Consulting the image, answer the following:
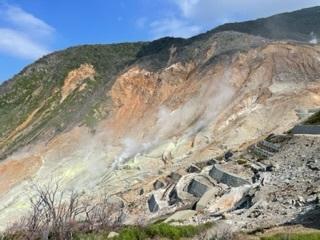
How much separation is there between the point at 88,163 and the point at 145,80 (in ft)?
49.1

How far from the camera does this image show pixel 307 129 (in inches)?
1470

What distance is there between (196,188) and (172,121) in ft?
60.6

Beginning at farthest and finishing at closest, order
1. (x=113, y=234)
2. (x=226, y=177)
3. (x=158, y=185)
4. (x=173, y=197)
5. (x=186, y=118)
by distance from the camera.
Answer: (x=186, y=118), (x=158, y=185), (x=173, y=197), (x=226, y=177), (x=113, y=234)

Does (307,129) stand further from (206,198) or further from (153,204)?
(153,204)

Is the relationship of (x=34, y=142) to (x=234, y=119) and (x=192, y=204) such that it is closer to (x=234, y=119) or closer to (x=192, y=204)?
(x=234, y=119)

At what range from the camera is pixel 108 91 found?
205 feet

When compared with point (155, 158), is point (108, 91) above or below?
above

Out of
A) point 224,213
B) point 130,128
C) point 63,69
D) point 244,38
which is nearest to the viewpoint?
point 224,213

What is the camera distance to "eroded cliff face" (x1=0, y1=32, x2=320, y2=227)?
1802 inches

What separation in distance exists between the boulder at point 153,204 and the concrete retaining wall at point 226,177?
382cm

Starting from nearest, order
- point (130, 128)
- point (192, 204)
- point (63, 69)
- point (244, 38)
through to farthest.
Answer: point (192, 204) → point (130, 128) → point (244, 38) → point (63, 69)

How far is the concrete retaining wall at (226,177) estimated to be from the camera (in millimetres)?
33375

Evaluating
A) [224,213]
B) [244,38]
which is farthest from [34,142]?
[224,213]

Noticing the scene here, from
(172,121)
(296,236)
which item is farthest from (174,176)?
(296,236)
